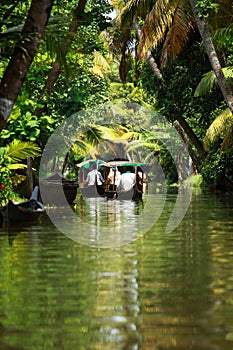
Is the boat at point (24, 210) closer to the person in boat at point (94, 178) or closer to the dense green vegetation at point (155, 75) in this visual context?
the dense green vegetation at point (155, 75)

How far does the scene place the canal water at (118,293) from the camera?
795cm

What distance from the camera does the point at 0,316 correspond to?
29.6 ft

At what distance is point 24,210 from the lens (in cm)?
2145

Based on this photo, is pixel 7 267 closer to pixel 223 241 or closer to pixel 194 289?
pixel 194 289

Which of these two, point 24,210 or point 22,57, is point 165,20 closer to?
point 24,210

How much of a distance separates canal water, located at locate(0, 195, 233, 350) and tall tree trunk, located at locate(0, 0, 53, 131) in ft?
7.63

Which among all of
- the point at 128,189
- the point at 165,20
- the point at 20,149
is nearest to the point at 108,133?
the point at 128,189

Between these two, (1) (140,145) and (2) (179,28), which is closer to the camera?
(2) (179,28)

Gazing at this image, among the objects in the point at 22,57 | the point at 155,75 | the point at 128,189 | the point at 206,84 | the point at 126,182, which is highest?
the point at 155,75

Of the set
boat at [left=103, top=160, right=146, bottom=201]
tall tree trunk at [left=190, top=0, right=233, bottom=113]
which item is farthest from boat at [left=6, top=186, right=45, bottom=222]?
boat at [left=103, top=160, right=146, bottom=201]

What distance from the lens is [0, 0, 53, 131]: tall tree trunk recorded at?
36.1ft

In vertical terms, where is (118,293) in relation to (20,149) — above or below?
below

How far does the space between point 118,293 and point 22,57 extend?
126 inches

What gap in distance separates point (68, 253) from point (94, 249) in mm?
973
